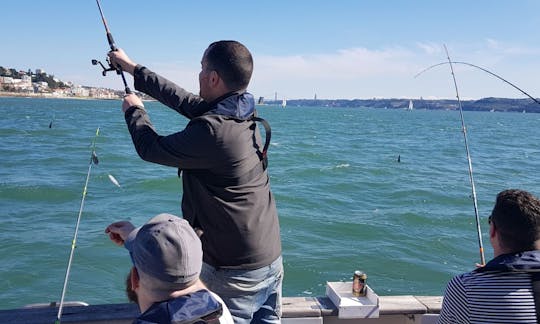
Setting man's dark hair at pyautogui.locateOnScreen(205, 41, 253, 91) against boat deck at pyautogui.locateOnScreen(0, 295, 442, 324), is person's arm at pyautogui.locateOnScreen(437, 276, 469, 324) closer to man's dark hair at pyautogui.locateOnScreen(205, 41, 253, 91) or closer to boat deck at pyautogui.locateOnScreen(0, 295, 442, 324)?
boat deck at pyautogui.locateOnScreen(0, 295, 442, 324)

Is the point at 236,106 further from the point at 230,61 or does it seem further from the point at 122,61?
the point at 122,61

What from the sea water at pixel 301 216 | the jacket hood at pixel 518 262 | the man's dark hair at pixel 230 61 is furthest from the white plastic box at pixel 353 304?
the sea water at pixel 301 216

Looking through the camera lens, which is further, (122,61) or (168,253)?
(122,61)

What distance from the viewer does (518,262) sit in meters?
2.34

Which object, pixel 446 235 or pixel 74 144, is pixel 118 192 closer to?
pixel 446 235

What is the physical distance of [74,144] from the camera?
31.8 meters

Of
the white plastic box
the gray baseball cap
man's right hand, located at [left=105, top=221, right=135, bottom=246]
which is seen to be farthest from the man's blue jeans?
the white plastic box

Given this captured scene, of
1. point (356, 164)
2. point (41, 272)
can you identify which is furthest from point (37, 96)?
point (41, 272)

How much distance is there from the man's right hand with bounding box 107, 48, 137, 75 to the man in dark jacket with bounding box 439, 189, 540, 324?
2.05 m

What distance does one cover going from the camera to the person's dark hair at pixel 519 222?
2406 mm

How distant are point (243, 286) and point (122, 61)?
1.44 meters

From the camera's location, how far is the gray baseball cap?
1.78 meters

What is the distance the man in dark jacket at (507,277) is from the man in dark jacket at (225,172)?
3.14ft

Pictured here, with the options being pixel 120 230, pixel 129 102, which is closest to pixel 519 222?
pixel 120 230
